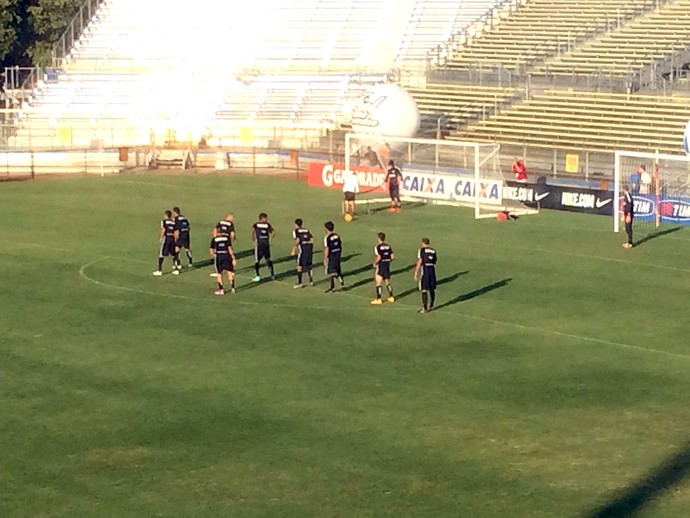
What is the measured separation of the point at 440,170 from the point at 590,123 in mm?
7871

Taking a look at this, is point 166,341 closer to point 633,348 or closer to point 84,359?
point 84,359

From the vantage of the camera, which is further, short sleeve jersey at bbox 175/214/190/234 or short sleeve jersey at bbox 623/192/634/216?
short sleeve jersey at bbox 623/192/634/216

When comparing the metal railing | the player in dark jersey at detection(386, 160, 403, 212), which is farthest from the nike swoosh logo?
the metal railing

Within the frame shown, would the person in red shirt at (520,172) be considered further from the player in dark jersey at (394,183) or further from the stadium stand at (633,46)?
the stadium stand at (633,46)

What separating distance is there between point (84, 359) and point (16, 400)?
2.76 meters

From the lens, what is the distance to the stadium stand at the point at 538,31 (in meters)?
58.2

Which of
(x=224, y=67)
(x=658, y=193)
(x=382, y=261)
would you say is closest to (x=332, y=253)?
(x=382, y=261)

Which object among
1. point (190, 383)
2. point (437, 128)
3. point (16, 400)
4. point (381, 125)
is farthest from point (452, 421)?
point (437, 128)

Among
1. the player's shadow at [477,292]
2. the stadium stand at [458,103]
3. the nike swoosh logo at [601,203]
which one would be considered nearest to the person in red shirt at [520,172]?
the nike swoosh logo at [601,203]

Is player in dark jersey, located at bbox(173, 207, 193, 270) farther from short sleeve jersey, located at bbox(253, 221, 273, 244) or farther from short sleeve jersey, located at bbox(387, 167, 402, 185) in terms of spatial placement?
short sleeve jersey, located at bbox(387, 167, 402, 185)

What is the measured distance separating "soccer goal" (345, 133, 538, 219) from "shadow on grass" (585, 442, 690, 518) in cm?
2407

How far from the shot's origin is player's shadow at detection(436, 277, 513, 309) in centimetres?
2836

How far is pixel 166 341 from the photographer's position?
24.8m

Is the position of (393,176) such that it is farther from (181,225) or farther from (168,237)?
(168,237)
